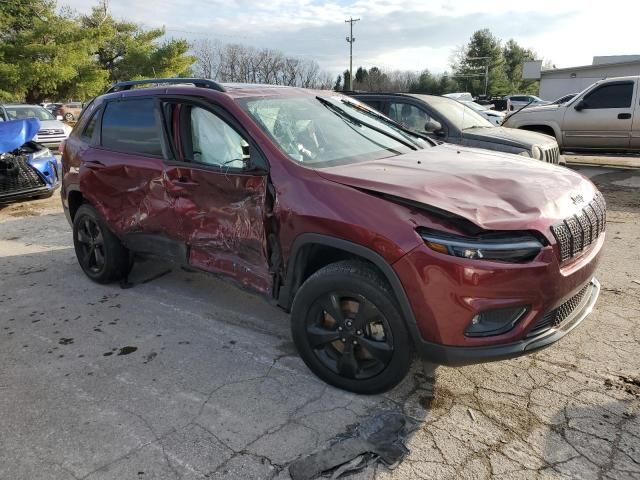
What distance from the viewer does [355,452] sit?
2.38m

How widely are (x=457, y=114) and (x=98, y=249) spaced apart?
5657 mm

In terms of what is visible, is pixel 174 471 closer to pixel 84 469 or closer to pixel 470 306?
pixel 84 469

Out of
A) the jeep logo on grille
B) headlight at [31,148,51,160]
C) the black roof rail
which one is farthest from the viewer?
headlight at [31,148,51,160]

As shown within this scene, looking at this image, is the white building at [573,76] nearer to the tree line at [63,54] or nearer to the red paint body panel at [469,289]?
the tree line at [63,54]

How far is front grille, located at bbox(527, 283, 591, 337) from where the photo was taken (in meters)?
2.49

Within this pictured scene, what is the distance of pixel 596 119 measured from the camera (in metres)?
10.4

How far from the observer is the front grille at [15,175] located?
313 inches

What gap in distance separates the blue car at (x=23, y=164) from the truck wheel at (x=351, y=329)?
676 centimetres

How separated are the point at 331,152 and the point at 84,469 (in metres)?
2.27

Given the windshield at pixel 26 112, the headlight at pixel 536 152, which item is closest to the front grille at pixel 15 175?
the windshield at pixel 26 112

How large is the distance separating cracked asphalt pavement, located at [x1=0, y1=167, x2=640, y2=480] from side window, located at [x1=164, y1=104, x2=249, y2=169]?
130cm

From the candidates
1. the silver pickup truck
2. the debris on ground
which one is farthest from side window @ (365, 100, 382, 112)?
the debris on ground

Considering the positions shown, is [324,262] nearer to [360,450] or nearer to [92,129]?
[360,450]

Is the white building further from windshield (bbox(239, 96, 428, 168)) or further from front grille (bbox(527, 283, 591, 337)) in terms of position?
front grille (bbox(527, 283, 591, 337))
